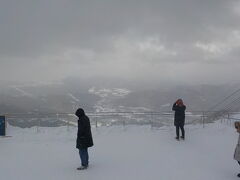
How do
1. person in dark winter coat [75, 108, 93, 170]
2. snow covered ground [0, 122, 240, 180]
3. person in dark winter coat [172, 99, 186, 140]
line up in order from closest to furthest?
snow covered ground [0, 122, 240, 180], person in dark winter coat [75, 108, 93, 170], person in dark winter coat [172, 99, 186, 140]

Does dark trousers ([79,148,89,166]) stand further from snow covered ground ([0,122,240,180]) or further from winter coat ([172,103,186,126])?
winter coat ([172,103,186,126])

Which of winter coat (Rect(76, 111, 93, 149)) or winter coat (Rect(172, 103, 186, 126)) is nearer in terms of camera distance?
winter coat (Rect(76, 111, 93, 149))

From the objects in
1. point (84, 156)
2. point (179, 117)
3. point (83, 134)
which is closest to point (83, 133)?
point (83, 134)

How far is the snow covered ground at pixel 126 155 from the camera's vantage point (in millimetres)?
12758

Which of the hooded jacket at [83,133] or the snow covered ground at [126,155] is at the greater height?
the hooded jacket at [83,133]

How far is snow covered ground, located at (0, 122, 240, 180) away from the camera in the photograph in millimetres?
12758

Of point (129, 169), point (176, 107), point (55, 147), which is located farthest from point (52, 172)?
point (176, 107)

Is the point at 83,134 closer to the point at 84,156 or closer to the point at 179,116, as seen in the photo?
the point at 84,156

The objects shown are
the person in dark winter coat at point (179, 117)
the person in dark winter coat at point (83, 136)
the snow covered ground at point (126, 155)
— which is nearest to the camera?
the snow covered ground at point (126, 155)

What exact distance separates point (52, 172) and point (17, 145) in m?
6.15

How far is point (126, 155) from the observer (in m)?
15.9

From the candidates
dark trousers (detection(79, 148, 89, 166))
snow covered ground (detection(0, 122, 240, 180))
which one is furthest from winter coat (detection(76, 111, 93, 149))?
snow covered ground (detection(0, 122, 240, 180))

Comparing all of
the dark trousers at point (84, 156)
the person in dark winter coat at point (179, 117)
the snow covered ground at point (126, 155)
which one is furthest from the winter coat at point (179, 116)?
the dark trousers at point (84, 156)

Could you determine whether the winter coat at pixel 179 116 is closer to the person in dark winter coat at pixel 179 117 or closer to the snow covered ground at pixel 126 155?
the person in dark winter coat at pixel 179 117
